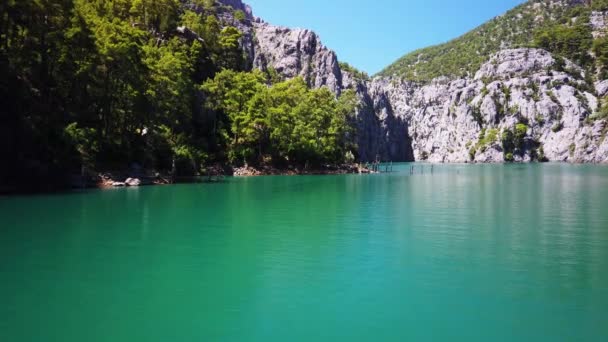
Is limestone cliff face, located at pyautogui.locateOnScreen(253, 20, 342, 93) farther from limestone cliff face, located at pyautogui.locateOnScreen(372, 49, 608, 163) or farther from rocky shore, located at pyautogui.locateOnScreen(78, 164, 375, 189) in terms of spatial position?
rocky shore, located at pyautogui.locateOnScreen(78, 164, 375, 189)

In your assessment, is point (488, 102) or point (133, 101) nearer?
point (133, 101)

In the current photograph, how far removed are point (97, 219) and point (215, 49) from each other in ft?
238

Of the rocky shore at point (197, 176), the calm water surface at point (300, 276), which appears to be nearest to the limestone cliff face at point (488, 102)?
the rocky shore at point (197, 176)

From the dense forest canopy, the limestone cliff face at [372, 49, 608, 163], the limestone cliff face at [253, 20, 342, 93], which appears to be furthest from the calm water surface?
the limestone cliff face at [372, 49, 608, 163]

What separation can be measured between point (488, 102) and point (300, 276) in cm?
18292

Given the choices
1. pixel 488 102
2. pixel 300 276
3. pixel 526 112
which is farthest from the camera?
pixel 488 102

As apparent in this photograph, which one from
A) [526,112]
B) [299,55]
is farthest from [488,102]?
[299,55]

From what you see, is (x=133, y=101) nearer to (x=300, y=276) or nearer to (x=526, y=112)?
(x=300, y=276)

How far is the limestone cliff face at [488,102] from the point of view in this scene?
151 meters

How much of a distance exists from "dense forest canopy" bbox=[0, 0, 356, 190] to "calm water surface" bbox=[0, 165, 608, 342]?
48.9ft

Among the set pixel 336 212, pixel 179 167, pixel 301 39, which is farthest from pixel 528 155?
pixel 336 212

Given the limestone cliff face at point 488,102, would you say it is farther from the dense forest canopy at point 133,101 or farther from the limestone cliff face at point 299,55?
the dense forest canopy at point 133,101

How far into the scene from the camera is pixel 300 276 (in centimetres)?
1514

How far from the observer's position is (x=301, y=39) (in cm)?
15362
